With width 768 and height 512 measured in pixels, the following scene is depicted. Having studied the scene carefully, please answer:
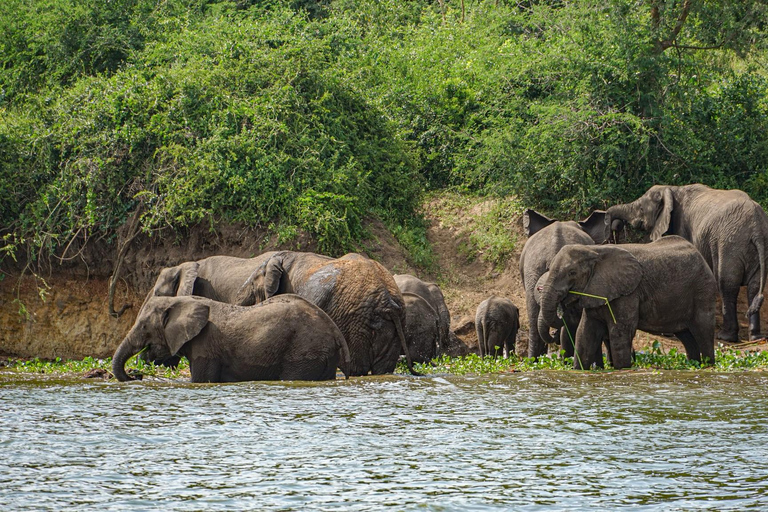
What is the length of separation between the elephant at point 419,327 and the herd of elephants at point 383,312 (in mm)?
15

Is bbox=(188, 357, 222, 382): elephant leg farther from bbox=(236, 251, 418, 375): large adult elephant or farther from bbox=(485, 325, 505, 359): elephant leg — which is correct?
bbox=(485, 325, 505, 359): elephant leg

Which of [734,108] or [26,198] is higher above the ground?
[734,108]

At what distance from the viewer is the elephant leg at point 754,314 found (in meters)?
15.5

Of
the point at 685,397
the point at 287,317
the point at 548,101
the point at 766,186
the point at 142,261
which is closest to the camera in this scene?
the point at 685,397

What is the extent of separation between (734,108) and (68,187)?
1211cm

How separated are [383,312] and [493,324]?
281 centimetres

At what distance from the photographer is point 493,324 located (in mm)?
14305

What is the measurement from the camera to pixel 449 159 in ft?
68.9

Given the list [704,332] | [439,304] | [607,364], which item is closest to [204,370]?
[439,304]

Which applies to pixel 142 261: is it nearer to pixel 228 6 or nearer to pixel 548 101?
pixel 548 101

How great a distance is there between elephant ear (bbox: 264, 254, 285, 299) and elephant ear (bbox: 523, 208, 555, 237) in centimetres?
543

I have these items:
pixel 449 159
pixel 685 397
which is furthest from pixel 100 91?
pixel 685 397

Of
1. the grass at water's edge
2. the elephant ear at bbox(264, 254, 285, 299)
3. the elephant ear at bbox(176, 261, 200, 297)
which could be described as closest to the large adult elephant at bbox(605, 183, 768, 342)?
the grass at water's edge

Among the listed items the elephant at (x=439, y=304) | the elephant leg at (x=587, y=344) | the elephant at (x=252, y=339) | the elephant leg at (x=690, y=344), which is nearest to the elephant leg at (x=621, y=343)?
the elephant leg at (x=587, y=344)
